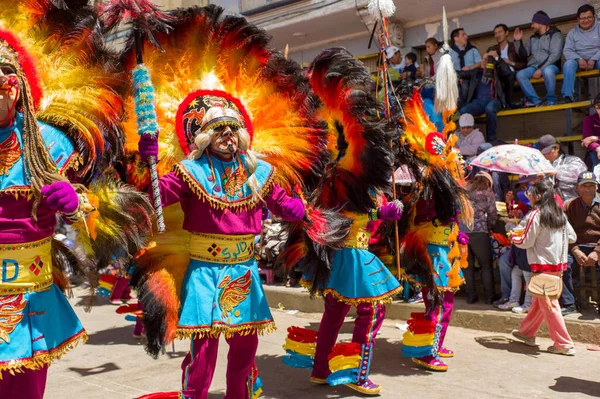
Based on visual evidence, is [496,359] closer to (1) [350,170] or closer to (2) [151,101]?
(1) [350,170]

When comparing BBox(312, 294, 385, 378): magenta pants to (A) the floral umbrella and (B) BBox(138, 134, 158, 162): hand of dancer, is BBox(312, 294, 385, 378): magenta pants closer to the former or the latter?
(B) BBox(138, 134, 158, 162): hand of dancer

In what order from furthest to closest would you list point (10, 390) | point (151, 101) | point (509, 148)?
point (509, 148), point (151, 101), point (10, 390)

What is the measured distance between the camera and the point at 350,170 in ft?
15.6

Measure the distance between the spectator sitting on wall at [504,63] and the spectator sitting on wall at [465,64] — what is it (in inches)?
Answer: 8.9

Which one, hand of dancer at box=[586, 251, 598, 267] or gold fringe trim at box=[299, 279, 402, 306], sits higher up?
hand of dancer at box=[586, 251, 598, 267]

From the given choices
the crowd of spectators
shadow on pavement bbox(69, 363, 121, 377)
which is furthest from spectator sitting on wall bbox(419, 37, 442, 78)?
shadow on pavement bbox(69, 363, 121, 377)

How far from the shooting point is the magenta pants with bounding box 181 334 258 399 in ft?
11.8

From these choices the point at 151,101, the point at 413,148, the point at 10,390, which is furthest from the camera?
the point at 413,148

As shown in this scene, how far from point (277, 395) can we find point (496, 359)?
87.6 inches

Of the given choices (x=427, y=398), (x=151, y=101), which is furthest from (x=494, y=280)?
(x=151, y=101)

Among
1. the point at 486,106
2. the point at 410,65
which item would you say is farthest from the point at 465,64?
the point at 410,65

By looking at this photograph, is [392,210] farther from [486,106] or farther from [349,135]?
[486,106]

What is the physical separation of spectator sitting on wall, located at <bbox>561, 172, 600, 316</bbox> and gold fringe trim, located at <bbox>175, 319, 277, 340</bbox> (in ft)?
13.9

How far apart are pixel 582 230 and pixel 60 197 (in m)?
5.76
